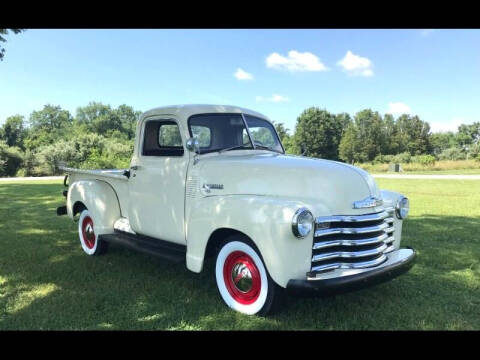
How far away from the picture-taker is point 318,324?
10.7 feet

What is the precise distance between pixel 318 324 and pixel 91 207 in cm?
367

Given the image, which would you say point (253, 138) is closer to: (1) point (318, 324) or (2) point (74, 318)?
(1) point (318, 324)

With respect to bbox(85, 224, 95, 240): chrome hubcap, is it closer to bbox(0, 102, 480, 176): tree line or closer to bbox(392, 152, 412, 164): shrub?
bbox(0, 102, 480, 176): tree line

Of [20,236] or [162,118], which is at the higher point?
[162,118]

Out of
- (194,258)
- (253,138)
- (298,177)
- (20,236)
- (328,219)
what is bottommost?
(20,236)

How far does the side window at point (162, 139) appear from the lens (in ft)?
14.4

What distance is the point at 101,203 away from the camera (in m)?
5.26

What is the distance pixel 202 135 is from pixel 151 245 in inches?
57.5

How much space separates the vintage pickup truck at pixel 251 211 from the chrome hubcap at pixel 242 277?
0.03 ft

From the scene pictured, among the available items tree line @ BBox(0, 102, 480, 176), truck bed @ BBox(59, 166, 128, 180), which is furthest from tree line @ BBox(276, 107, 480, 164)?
truck bed @ BBox(59, 166, 128, 180)

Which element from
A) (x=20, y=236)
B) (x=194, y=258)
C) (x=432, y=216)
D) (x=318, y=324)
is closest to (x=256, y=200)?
Answer: (x=194, y=258)

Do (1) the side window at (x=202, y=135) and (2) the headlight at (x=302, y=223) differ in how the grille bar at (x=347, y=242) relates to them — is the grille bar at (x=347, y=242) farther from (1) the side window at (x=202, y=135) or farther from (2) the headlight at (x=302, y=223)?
(1) the side window at (x=202, y=135)

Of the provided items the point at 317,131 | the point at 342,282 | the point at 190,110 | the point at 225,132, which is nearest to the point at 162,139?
the point at 190,110
